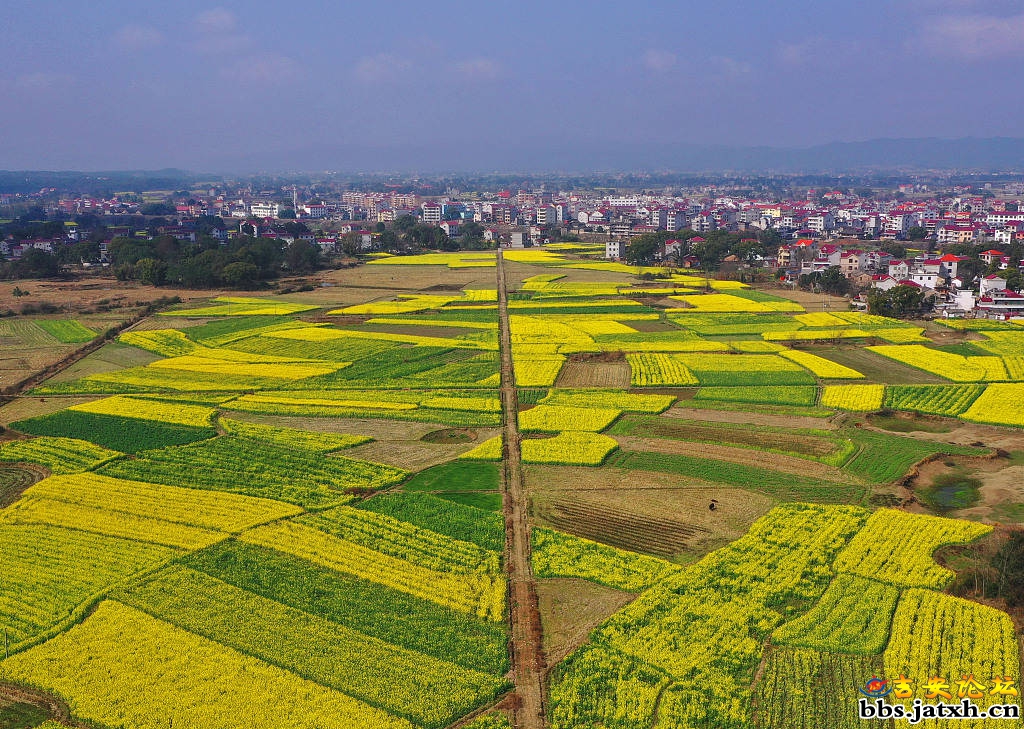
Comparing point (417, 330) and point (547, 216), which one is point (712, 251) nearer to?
point (417, 330)

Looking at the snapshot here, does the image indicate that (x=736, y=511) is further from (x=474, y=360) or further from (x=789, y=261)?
(x=789, y=261)

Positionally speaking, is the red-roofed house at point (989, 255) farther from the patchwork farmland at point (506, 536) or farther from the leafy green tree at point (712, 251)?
the patchwork farmland at point (506, 536)

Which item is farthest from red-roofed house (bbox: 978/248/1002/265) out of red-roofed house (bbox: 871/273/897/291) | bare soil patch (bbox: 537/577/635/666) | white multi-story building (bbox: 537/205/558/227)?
white multi-story building (bbox: 537/205/558/227)

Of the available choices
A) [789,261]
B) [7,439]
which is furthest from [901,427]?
[789,261]

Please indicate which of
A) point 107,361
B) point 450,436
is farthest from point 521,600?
point 107,361

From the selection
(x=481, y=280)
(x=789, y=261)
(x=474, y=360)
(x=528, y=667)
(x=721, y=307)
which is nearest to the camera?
(x=528, y=667)

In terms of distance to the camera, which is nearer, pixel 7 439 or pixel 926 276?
pixel 7 439

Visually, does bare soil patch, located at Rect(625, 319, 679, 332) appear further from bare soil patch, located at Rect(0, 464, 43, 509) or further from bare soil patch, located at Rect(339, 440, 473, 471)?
bare soil patch, located at Rect(0, 464, 43, 509)
